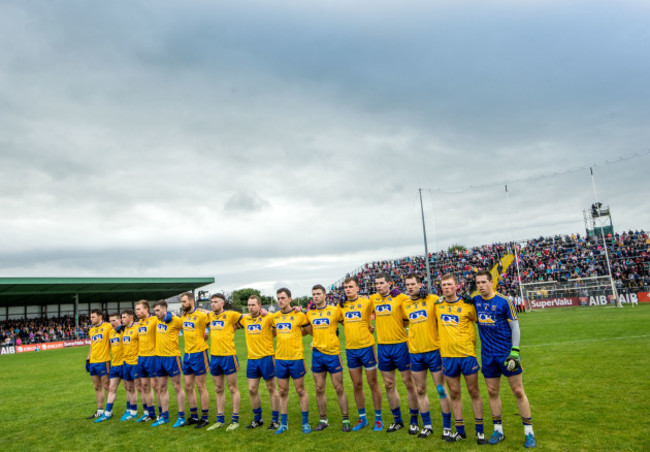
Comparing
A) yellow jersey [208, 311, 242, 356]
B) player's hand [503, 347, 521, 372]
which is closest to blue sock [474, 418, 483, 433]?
player's hand [503, 347, 521, 372]

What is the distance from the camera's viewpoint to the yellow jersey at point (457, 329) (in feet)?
20.6

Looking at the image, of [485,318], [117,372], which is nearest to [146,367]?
[117,372]

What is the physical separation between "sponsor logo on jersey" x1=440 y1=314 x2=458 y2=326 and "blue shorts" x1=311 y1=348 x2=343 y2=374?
6.54ft

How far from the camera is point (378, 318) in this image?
720 centimetres

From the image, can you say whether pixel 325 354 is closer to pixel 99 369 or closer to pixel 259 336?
pixel 259 336

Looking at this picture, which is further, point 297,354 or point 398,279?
point 398,279

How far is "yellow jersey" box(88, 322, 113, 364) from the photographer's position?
9984 mm

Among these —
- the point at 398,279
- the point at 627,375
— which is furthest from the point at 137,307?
the point at 398,279

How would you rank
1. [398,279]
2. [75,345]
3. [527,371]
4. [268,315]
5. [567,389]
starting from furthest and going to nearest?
[398,279] < [75,345] < [527,371] < [567,389] < [268,315]

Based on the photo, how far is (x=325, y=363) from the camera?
24.1 ft

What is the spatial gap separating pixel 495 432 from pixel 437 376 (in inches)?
42.6

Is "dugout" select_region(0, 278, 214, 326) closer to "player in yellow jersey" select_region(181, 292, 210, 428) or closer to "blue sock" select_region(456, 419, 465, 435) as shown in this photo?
→ "player in yellow jersey" select_region(181, 292, 210, 428)

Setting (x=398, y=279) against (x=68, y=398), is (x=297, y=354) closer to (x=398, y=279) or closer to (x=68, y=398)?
(x=68, y=398)

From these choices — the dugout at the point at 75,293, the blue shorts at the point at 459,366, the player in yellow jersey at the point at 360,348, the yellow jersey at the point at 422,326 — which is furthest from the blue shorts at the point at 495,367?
the dugout at the point at 75,293
